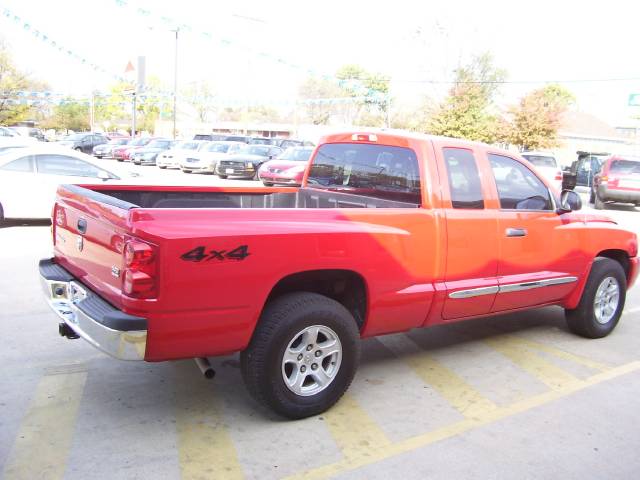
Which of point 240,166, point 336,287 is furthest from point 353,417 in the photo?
point 240,166

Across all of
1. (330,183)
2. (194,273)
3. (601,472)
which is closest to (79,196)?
(194,273)

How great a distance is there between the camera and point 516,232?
15.6 feet

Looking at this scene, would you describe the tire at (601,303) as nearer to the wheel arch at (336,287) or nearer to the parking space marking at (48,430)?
the wheel arch at (336,287)

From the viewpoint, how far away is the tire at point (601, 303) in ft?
18.1

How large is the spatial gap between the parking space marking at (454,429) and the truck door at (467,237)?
77cm

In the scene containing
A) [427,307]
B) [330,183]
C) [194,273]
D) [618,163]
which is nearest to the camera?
[194,273]

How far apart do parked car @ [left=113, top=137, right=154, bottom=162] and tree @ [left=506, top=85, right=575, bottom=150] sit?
22.2 m

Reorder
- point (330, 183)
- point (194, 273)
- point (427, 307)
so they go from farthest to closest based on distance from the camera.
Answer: point (330, 183) → point (427, 307) → point (194, 273)

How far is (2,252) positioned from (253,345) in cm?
634

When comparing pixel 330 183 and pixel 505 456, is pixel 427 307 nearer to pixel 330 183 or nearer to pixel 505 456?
pixel 505 456

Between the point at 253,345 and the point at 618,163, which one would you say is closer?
the point at 253,345

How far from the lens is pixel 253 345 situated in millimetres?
3486

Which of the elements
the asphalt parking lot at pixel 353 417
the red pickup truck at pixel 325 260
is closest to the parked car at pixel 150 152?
the asphalt parking lot at pixel 353 417

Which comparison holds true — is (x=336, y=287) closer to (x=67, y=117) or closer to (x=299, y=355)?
(x=299, y=355)
